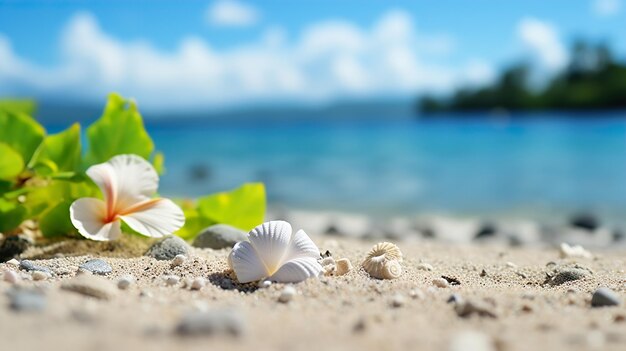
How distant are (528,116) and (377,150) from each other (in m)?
34.8

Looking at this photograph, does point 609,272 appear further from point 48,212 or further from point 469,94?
point 469,94

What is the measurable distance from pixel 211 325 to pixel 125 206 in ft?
4.33

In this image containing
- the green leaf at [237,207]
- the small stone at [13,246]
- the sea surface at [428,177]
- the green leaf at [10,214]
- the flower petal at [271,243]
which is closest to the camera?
the flower petal at [271,243]

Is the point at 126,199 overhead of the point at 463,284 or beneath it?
overhead

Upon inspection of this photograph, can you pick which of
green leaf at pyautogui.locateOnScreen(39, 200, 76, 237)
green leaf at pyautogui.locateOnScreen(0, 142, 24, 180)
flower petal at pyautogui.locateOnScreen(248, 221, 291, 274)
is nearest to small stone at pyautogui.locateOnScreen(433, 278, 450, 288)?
flower petal at pyautogui.locateOnScreen(248, 221, 291, 274)

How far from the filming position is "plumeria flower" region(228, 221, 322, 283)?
1967mm

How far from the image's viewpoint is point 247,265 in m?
1.98

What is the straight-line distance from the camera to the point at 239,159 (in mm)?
18625

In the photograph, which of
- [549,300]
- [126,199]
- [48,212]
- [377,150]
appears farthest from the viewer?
[377,150]

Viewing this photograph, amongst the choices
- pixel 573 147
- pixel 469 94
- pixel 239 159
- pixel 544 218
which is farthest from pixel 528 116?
pixel 544 218

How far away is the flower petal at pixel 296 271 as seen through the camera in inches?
76.9

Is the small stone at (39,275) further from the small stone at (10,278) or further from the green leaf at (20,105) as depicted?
the green leaf at (20,105)

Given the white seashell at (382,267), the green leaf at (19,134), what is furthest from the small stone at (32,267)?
the white seashell at (382,267)

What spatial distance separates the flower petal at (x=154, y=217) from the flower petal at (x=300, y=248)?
1.91ft
